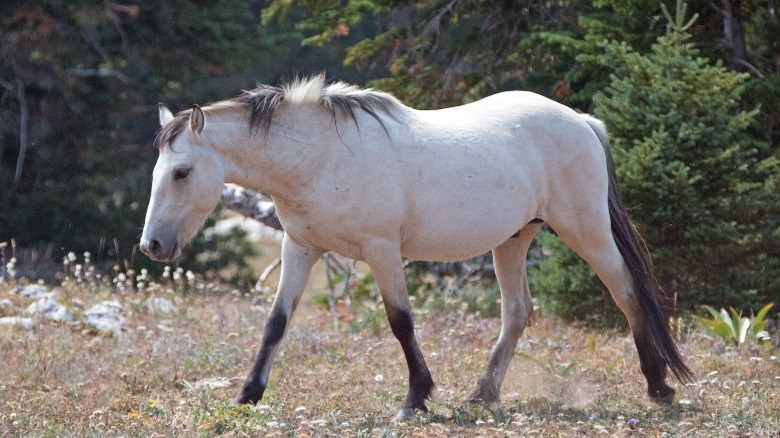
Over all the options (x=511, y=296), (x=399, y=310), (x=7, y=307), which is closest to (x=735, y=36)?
(x=511, y=296)

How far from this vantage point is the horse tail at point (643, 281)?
6.93 meters

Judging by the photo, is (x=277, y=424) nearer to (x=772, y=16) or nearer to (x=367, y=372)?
(x=367, y=372)

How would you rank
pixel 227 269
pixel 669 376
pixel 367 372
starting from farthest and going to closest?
pixel 227 269, pixel 367 372, pixel 669 376

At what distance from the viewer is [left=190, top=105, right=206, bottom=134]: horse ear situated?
5.82 meters

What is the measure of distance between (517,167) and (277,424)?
7.55ft

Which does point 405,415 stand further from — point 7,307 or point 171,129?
point 7,307

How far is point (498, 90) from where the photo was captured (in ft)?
42.0

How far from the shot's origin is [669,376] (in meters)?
7.22

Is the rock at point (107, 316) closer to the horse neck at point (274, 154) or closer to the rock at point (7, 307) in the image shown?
the rock at point (7, 307)

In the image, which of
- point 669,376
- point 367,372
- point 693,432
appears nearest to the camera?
point 693,432

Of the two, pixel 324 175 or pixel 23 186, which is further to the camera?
pixel 23 186

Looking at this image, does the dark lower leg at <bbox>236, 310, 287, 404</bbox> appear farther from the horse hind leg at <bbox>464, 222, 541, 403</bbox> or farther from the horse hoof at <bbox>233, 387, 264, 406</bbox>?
the horse hind leg at <bbox>464, 222, 541, 403</bbox>

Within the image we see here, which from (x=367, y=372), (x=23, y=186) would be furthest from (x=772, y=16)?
(x=23, y=186)

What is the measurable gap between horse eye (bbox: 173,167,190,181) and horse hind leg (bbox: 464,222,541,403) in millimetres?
2416
